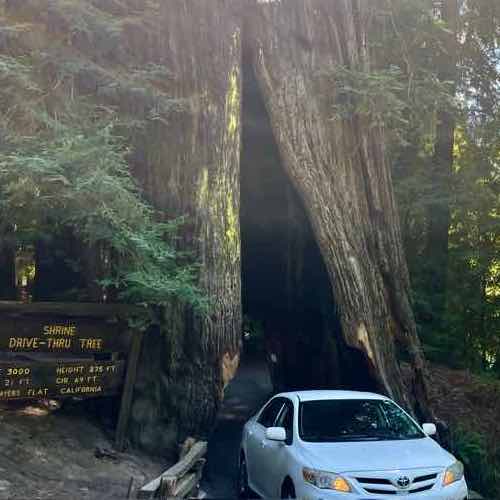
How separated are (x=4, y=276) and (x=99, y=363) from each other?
4659mm

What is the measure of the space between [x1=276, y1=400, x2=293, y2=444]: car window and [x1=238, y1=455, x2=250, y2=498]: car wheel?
1.09 meters

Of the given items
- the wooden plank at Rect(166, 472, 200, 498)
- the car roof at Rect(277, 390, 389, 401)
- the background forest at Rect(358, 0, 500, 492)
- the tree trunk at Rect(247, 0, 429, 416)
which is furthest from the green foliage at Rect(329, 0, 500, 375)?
the wooden plank at Rect(166, 472, 200, 498)

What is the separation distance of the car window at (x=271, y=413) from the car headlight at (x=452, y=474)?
2387mm

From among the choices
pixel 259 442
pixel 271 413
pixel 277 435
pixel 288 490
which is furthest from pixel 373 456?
pixel 271 413

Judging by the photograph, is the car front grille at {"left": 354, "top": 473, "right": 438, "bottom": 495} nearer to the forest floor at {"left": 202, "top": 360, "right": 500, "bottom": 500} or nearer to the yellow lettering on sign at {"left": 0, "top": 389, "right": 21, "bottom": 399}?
the forest floor at {"left": 202, "top": 360, "right": 500, "bottom": 500}

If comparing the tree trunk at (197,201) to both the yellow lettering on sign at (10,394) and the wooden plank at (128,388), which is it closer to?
the wooden plank at (128,388)

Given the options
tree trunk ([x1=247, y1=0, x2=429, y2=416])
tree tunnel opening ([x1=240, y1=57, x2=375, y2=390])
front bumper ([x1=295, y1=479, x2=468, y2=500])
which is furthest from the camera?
tree tunnel opening ([x1=240, y1=57, x2=375, y2=390])

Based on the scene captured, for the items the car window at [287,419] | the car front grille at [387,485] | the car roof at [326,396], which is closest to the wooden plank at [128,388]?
the car roof at [326,396]

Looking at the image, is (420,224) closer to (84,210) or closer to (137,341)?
(137,341)

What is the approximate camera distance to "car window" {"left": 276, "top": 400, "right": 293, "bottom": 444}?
837 cm

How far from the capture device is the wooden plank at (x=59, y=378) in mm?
8734

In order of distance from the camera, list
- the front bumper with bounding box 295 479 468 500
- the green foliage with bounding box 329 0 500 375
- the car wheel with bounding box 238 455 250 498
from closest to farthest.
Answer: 1. the front bumper with bounding box 295 479 468 500
2. the car wheel with bounding box 238 455 250 498
3. the green foliage with bounding box 329 0 500 375

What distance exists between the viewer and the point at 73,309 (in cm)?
951

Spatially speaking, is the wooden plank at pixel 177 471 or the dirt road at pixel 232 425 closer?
the wooden plank at pixel 177 471
